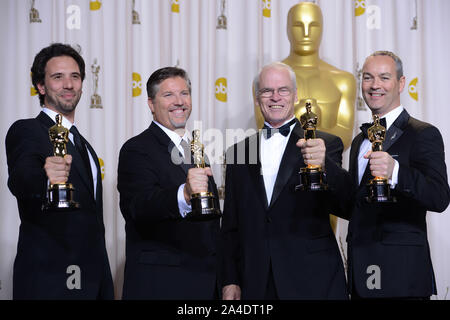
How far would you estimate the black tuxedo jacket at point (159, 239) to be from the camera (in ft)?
6.16

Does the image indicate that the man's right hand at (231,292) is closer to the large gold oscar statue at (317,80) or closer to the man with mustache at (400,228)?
the man with mustache at (400,228)

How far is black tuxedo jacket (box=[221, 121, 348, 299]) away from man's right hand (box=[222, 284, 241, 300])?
0.05 feet

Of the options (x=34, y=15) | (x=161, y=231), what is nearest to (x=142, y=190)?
(x=161, y=231)

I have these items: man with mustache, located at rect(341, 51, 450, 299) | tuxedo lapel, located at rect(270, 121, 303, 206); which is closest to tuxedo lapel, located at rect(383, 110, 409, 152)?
man with mustache, located at rect(341, 51, 450, 299)

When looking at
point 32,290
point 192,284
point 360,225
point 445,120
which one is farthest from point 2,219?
point 445,120

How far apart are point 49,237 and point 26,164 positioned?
243 millimetres

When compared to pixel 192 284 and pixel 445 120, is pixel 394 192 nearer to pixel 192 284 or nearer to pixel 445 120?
pixel 192 284

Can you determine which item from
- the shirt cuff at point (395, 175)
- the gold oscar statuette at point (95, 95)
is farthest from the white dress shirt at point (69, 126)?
the gold oscar statuette at point (95, 95)

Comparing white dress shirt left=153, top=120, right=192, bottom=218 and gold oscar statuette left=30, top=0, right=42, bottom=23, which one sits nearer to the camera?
white dress shirt left=153, top=120, right=192, bottom=218

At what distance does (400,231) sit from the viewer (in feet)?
6.28

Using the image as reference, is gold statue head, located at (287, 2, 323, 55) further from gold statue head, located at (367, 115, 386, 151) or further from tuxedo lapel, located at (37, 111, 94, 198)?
tuxedo lapel, located at (37, 111, 94, 198)

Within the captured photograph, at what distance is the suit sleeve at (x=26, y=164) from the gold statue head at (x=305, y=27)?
5.02 ft

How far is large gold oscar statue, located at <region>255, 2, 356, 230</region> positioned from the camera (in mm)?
2895

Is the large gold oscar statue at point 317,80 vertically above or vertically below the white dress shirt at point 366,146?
above
